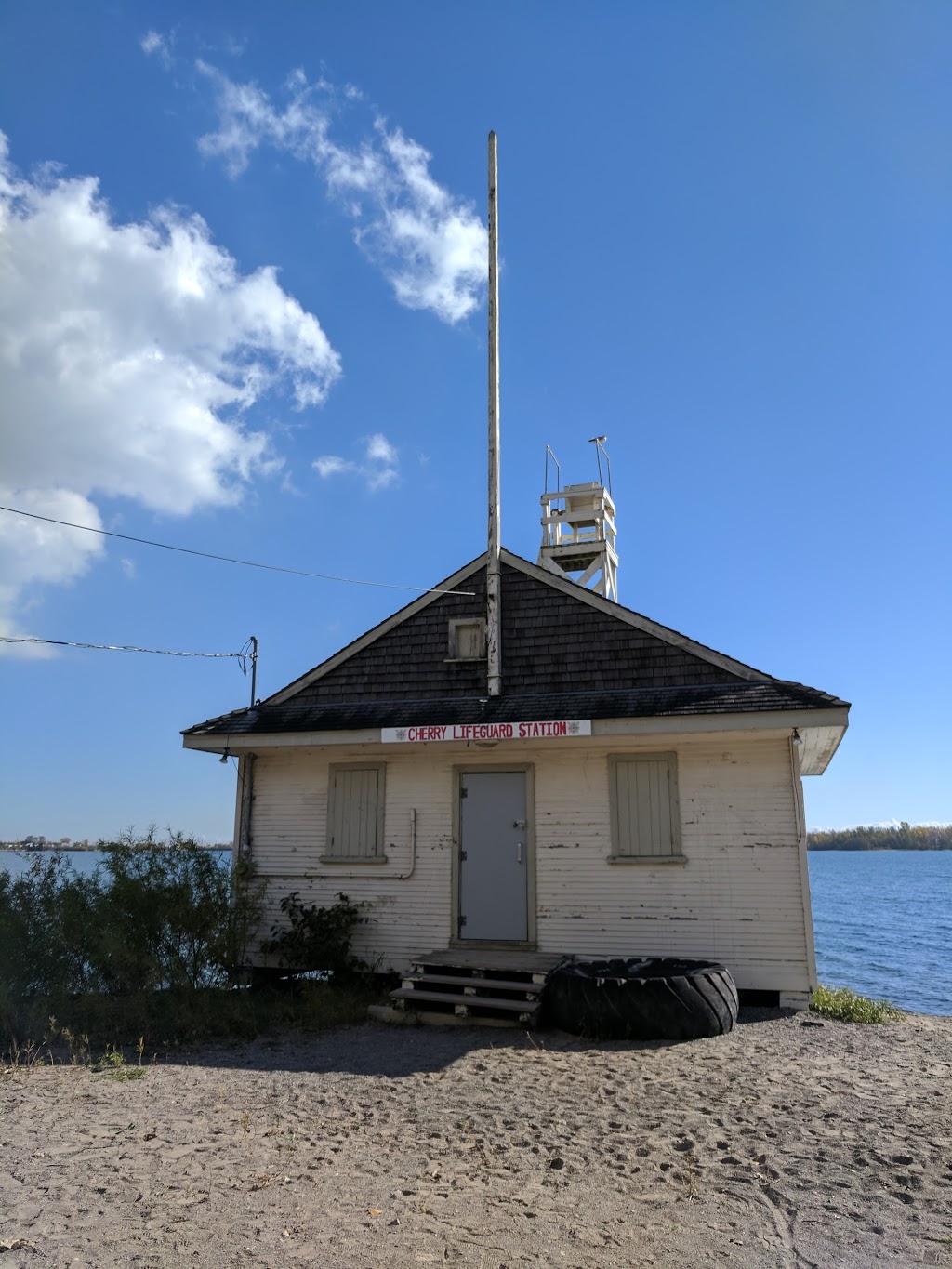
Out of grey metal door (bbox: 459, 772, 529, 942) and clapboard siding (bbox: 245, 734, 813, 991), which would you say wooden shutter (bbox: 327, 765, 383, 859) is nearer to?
clapboard siding (bbox: 245, 734, 813, 991)

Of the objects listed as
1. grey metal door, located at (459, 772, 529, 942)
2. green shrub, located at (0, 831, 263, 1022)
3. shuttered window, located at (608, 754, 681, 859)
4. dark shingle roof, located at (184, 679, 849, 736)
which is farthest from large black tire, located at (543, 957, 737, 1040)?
green shrub, located at (0, 831, 263, 1022)

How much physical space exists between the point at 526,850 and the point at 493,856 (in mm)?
476

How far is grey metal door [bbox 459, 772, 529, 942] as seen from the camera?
11844 millimetres

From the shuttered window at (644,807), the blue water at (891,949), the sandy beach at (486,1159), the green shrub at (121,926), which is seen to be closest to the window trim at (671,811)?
the shuttered window at (644,807)

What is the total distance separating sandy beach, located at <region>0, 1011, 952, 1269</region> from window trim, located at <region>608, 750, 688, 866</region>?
2964mm

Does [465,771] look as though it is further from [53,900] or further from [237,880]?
[53,900]

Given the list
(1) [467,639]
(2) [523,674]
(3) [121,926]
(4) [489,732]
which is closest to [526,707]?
(4) [489,732]

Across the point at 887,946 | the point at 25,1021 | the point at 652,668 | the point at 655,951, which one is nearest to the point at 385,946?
the point at 655,951

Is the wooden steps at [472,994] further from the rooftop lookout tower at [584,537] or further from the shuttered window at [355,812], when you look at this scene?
the rooftop lookout tower at [584,537]

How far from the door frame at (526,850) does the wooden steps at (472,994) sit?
88cm

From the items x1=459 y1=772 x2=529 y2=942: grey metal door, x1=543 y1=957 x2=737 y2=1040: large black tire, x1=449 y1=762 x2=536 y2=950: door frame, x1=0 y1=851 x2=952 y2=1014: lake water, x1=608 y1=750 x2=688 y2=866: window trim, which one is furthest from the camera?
x1=0 y1=851 x2=952 y2=1014: lake water

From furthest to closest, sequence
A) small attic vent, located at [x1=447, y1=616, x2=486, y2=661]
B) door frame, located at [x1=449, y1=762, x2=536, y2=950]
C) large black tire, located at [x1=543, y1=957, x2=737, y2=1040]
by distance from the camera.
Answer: small attic vent, located at [x1=447, y1=616, x2=486, y2=661] < door frame, located at [x1=449, y1=762, x2=536, y2=950] < large black tire, located at [x1=543, y1=957, x2=737, y2=1040]

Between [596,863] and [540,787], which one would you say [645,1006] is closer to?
[596,863]

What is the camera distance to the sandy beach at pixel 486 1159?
167 inches
